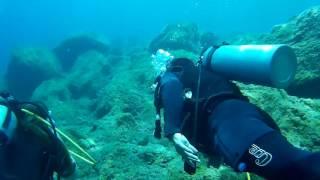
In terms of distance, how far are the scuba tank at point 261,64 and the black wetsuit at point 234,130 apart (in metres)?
0.19

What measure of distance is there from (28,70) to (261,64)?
64.7 ft

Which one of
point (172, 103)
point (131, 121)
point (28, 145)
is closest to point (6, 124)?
point (28, 145)

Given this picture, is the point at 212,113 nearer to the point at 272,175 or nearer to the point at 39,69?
the point at 272,175

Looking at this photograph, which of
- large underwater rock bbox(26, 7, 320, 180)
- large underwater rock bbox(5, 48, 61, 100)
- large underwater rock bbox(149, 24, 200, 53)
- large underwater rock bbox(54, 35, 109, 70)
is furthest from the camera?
large underwater rock bbox(54, 35, 109, 70)

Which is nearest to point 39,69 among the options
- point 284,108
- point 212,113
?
point 284,108

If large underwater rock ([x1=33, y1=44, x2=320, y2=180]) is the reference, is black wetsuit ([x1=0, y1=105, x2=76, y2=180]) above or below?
above

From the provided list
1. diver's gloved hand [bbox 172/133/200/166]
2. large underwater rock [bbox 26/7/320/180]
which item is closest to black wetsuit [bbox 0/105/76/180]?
diver's gloved hand [bbox 172/133/200/166]

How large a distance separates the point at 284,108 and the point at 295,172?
10.3 feet

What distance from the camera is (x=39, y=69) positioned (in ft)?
68.6

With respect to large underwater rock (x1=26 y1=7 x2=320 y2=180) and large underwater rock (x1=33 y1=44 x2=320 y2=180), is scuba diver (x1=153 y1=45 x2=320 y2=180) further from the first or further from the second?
large underwater rock (x1=33 y1=44 x2=320 y2=180)

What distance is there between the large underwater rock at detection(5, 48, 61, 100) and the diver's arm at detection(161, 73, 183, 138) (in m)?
18.4

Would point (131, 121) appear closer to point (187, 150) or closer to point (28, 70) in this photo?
point (187, 150)

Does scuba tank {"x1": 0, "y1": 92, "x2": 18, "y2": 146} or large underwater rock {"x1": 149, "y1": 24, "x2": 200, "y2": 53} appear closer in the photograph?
scuba tank {"x1": 0, "y1": 92, "x2": 18, "y2": 146}

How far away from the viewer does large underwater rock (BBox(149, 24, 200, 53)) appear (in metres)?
19.2
